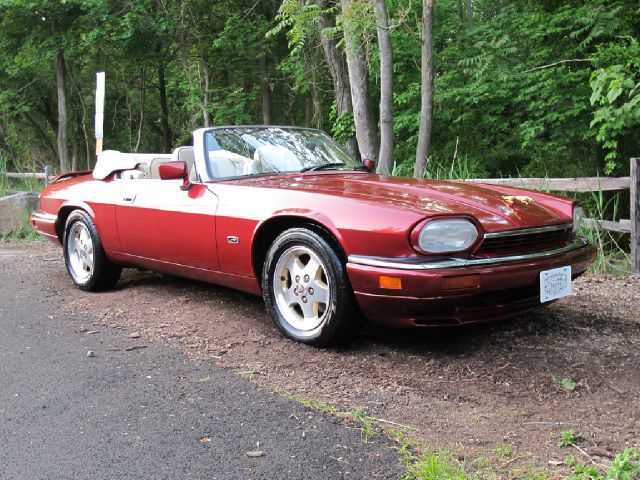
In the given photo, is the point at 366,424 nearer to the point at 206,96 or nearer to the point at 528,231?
the point at 528,231

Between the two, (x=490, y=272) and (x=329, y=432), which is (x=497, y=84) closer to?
(x=490, y=272)

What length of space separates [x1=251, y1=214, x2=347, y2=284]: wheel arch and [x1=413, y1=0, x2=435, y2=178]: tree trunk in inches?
208

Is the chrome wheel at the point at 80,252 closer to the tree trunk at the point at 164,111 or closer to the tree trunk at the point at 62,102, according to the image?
the tree trunk at the point at 62,102

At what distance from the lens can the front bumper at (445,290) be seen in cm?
311

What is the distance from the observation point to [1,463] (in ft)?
8.09

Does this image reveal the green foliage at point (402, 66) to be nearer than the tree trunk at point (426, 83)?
No

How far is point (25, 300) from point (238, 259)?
2450mm

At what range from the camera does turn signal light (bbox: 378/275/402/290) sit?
3150 mm

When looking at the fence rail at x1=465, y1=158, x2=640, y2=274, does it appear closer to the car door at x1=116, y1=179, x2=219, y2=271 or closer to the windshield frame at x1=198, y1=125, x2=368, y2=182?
the windshield frame at x1=198, y1=125, x2=368, y2=182

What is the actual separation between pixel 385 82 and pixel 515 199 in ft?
17.6

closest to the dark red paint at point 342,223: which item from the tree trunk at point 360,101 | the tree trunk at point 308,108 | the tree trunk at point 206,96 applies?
the tree trunk at point 360,101

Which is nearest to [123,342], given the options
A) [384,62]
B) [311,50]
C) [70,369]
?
[70,369]

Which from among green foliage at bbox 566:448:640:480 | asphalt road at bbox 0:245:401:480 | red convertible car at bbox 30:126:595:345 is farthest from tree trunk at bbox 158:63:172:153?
green foliage at bbox 566:448:640:480

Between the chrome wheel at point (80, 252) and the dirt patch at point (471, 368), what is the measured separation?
2.27 ft
